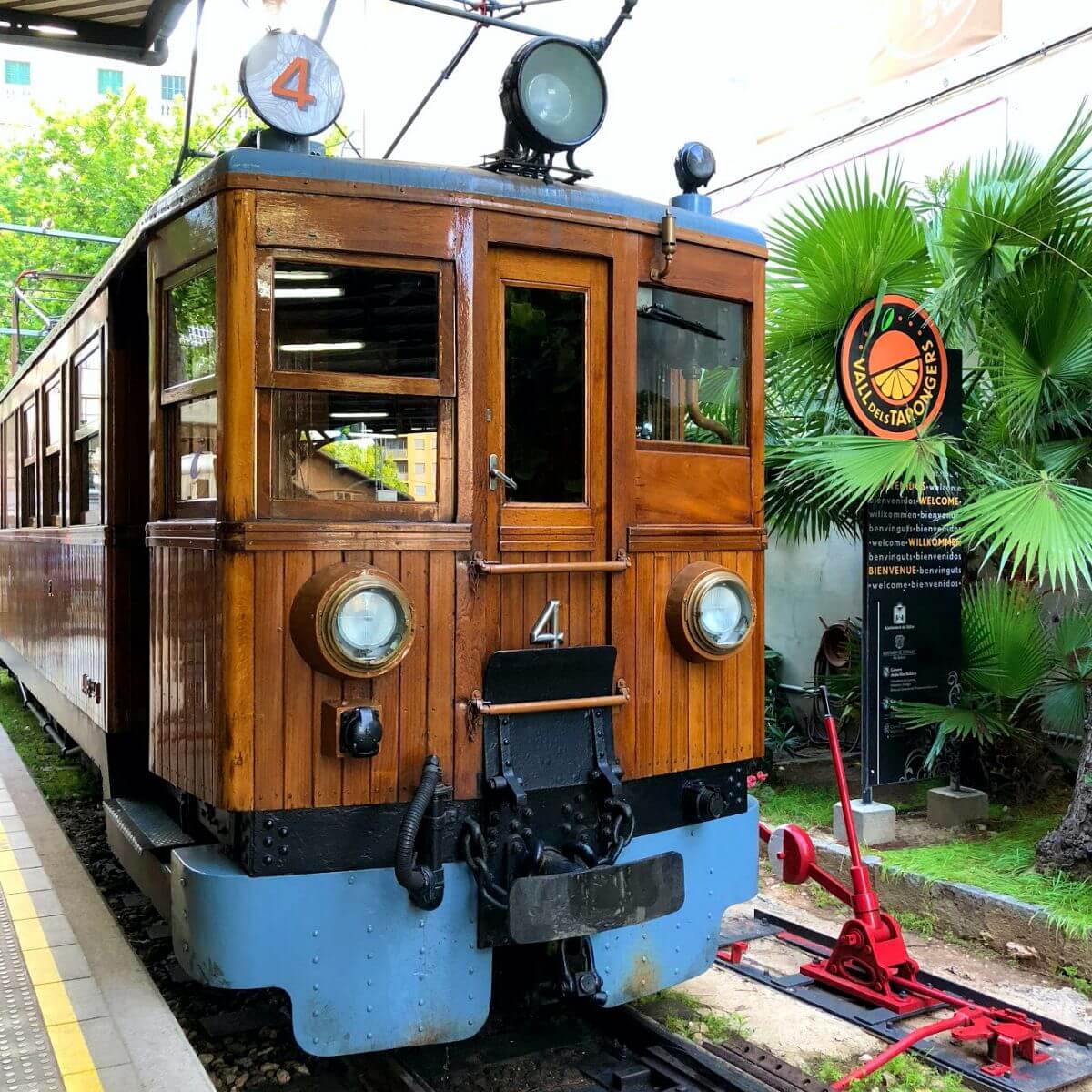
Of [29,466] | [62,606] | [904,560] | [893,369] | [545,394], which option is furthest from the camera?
[29,466]

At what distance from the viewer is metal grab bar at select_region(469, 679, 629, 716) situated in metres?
3.76

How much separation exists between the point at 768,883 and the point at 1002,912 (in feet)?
4.98

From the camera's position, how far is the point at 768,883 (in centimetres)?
680

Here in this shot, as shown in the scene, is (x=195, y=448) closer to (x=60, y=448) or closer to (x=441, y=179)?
(x=441, y=179)

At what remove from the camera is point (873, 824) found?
680cm

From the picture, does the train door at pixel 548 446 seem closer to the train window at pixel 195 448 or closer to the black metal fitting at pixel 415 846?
the black metal fitting at pixel 415 846

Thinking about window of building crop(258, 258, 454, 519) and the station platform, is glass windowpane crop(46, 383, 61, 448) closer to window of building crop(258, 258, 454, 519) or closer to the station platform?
the station platform

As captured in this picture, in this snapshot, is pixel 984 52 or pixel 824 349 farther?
pixel 984 52

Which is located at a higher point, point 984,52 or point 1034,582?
point 984,52

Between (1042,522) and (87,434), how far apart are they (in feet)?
15.4

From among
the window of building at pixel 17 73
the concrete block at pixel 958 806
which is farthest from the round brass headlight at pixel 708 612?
the window of building at pixel 17 73

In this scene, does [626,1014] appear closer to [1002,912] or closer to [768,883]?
[1002,912]

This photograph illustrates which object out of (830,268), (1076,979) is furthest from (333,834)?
(830,268)

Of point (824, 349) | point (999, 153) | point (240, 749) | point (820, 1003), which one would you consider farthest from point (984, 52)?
point (240, 749)
